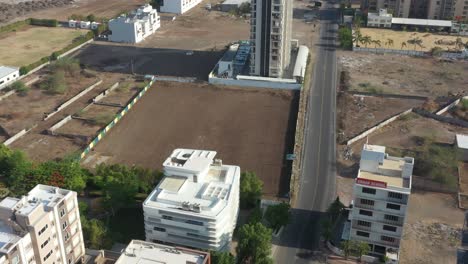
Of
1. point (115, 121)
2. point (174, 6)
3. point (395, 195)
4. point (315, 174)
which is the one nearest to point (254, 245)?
point (395, 195)

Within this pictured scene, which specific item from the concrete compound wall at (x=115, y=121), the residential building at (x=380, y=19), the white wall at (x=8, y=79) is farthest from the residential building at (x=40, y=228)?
the residential building at (x=380, y=19)

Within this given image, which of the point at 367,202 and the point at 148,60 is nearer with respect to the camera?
the point at 367,202

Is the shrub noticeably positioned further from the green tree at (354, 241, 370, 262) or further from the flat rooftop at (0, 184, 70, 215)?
the green tree at (354, 241, 370, 262)

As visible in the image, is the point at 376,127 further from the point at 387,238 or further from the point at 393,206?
the point at 393,206

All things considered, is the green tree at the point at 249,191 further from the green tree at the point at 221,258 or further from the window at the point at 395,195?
the window at the point at 395,195

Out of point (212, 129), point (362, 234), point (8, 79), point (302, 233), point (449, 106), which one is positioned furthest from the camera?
point (8, 79)

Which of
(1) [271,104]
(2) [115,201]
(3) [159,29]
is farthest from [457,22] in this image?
(2) [115,201]

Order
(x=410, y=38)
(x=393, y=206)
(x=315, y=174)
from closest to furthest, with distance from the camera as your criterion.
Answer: (x=393, y=206)
(x=315, y=174)
(x=410, y=38)

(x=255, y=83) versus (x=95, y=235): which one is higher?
(x=255, y=83)
